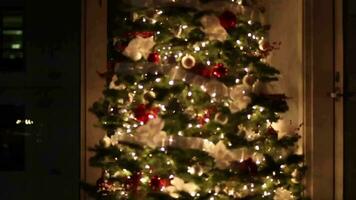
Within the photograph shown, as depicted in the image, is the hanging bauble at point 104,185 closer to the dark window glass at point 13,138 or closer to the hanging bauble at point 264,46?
the dark window glass at point 13,138

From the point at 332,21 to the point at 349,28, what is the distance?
0.14 metres

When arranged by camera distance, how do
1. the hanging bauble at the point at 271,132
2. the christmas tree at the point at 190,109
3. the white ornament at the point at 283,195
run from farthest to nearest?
the white ornament at the point at 283,195
the hanging bauble at the point at 271,132
the christmas tree at the point at 190,109

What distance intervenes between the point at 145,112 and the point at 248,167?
28.5 inches

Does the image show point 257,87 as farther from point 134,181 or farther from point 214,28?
point 134,181

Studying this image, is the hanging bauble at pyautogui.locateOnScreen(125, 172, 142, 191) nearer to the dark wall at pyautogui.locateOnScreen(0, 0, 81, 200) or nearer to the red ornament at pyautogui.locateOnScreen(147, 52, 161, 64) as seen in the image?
the red ornament at pyautogui.locateOnScreen(147, 52, 161, 64)

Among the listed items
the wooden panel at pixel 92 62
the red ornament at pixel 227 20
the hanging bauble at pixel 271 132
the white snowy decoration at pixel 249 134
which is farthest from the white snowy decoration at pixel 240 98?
the wooden panel at pixel 92 62

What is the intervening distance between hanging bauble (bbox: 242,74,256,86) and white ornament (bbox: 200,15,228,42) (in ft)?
0.91

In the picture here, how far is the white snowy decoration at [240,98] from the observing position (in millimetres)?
4020

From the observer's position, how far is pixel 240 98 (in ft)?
13.2

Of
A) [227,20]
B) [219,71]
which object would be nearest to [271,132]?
[219,71]

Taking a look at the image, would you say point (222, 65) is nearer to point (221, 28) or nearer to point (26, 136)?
point (221, 28)

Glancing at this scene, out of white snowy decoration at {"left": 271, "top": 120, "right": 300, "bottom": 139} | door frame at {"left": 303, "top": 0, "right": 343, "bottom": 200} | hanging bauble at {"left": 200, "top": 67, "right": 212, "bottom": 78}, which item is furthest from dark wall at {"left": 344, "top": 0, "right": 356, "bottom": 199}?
hanging bauble at {"left": 200, "top": 67, "right": 212, "bottom": 78}

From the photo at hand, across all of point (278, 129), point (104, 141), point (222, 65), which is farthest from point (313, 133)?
point (104, 141)

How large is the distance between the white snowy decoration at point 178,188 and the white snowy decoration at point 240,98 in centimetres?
55
